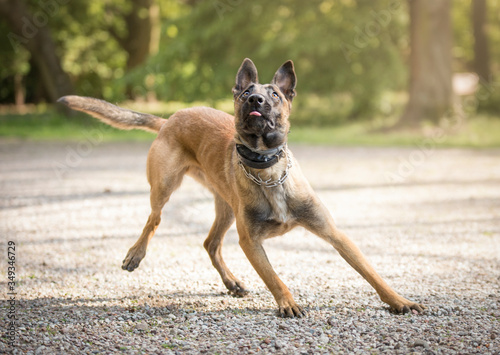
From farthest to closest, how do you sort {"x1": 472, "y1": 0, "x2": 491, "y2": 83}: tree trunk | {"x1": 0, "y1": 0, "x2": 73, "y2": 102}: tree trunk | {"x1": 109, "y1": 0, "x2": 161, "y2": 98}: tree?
{"x1": 109, "y1": 0, "x2": 161, "y2": 98}: tree, {"x1": 472, "y1": 0, "x2": 491, "y2": 83}: tree trunk, {"x1": 0, "y1": 0, "x2": 73, "y2": 102}: tree trunk

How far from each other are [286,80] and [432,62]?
14184 millimetres

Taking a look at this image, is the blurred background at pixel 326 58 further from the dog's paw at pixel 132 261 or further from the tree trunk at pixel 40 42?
the dog's paw at pixel 132 261

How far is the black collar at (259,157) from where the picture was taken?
421 centimetres

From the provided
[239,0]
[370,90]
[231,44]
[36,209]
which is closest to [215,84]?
[231,44]

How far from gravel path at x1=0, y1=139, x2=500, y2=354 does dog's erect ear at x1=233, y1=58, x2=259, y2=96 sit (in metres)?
1.81

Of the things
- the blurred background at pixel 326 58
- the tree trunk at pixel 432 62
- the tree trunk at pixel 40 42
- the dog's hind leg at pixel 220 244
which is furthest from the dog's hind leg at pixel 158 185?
the tree trunk at pixel 40 42

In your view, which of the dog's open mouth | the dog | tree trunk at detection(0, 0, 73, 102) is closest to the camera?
the dog's open mouth

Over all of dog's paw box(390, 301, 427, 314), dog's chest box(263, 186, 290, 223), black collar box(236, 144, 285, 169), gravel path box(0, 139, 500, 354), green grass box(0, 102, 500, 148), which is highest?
black collar box(236, 144, 285, 169)

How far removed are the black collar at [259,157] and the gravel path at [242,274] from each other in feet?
3.82

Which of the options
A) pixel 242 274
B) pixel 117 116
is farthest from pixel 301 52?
pixel 242 274

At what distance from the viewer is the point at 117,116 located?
5.89 meters

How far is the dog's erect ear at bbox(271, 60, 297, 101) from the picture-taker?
4508mm

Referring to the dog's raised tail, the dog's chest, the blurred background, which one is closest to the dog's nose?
the dog's chest

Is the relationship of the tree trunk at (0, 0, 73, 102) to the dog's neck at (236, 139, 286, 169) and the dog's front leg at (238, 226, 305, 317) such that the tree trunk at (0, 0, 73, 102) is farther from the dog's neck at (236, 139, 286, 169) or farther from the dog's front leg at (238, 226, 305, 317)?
the dog's front leg at (238, 226, 305, 317)
